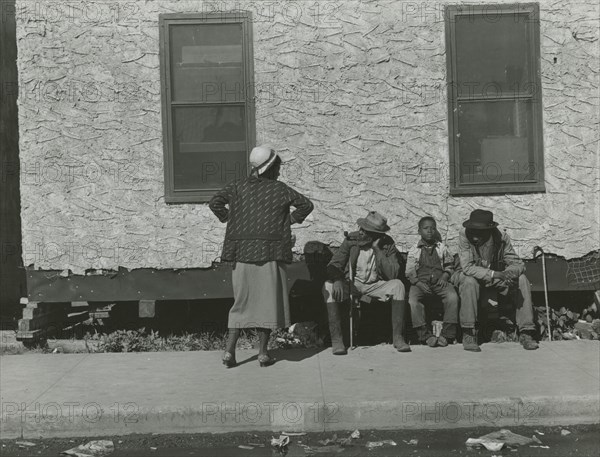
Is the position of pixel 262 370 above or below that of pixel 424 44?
below

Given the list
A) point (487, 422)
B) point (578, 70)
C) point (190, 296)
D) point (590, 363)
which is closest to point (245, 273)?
point (190, 296)

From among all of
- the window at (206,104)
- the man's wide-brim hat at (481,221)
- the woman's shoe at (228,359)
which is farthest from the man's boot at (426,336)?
the window at (206,104)

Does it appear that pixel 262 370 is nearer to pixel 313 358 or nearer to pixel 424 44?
pixel 313 358

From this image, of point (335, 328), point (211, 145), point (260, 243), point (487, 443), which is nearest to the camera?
point (487, 443)

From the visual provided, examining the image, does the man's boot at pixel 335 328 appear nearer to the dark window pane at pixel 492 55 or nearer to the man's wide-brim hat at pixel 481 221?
the man's wide-brim hat at pixel 481 221

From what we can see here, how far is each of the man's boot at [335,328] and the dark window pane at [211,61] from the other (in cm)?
233

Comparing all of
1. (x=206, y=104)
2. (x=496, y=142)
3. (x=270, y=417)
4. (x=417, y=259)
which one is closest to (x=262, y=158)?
(x=206, y=104)

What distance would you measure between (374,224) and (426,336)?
1.19 meters

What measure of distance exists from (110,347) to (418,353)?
3.05 meters

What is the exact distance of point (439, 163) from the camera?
917 cm

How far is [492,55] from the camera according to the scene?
9.27 metres

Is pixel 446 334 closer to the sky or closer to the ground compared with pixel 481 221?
closer to the ground

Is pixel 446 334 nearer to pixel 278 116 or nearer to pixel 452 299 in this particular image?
pixel 452 299

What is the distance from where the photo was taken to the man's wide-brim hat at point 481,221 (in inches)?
342
